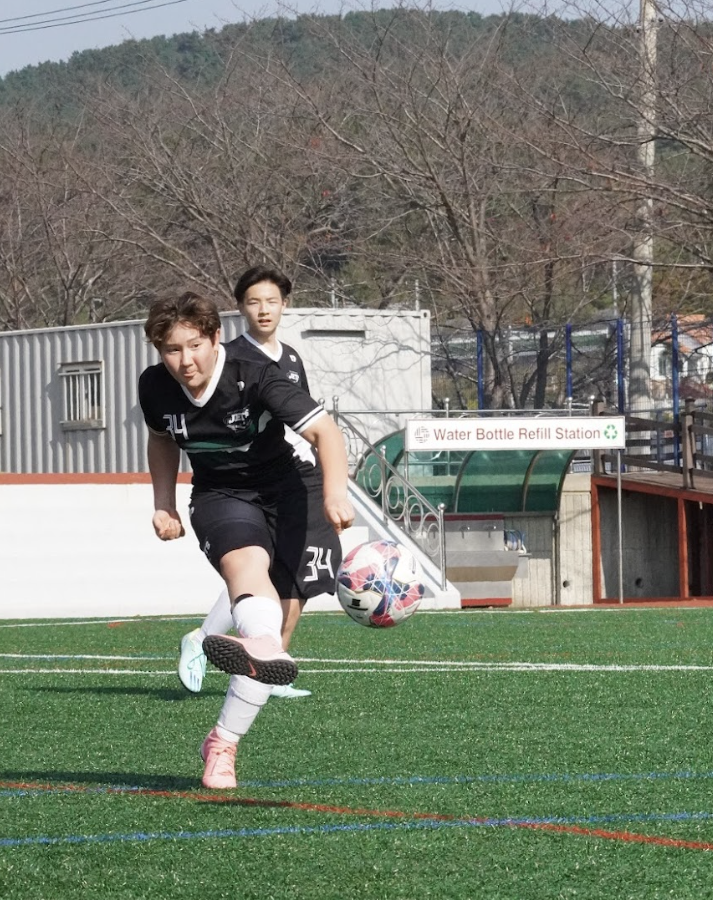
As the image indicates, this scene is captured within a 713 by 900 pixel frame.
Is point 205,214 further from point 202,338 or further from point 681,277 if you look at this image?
point 202,338

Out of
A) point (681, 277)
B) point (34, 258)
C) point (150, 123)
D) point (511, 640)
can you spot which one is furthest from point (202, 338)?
point (34, 258)

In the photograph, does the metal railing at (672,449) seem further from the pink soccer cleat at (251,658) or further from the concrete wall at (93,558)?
the pink soccer cleat at (251,658)

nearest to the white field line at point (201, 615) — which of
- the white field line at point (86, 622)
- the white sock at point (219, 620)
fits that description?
the white field line at point (86, 622)

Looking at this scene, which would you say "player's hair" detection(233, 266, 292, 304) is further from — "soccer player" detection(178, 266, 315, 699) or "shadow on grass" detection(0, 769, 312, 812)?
"shadow on grass" detection(0, 769, 312, 812)

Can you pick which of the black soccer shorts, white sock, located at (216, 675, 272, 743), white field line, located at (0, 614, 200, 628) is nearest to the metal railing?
white field line, located at (0, 614, 200, 628)

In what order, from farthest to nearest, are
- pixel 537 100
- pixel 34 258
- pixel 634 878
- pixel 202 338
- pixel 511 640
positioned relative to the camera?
pixel 34 258 → pixel 537 100 → pixel 511 640 → pixel 202 338 → pixel 634 878

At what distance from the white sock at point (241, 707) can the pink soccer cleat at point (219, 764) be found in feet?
0.08

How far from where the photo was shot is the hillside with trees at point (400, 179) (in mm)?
26422

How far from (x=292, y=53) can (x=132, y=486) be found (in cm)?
1733

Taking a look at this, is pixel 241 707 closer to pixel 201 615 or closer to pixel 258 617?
pixel 258 617

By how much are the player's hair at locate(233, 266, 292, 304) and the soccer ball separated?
4.41 feet

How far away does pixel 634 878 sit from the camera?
3.74m

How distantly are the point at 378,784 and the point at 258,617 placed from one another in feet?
2.21

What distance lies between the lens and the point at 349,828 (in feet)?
14.3
